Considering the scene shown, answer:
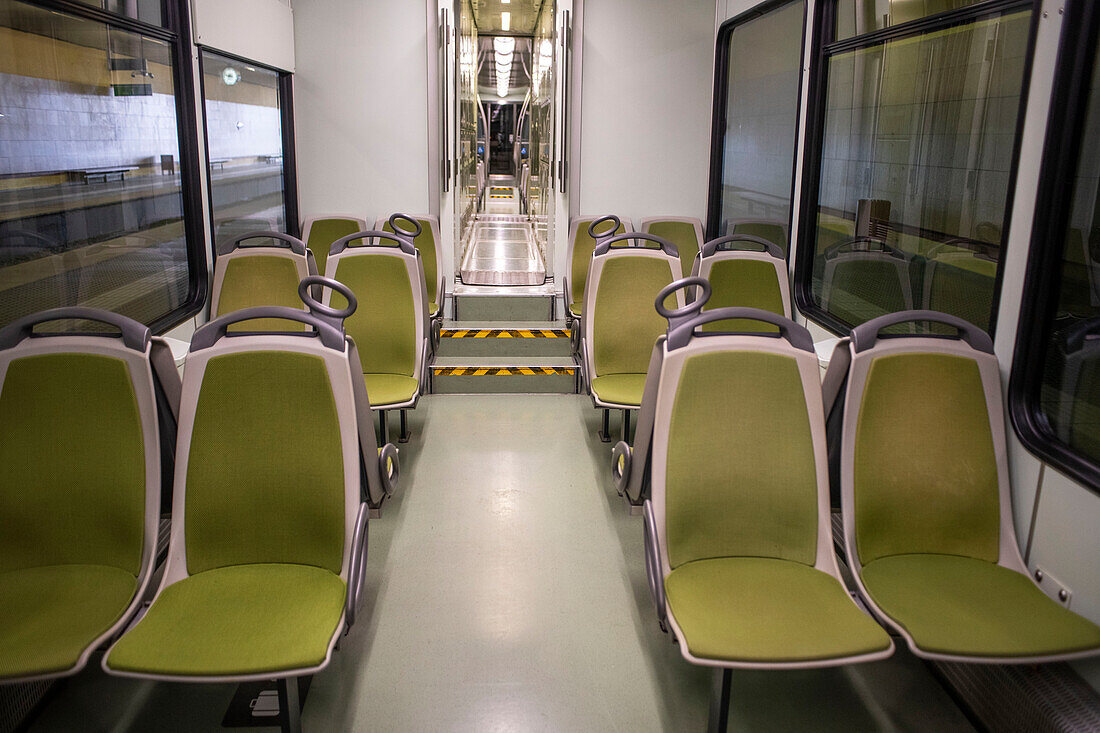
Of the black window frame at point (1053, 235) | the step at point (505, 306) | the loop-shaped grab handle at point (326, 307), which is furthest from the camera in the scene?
the step at point (505, 306)

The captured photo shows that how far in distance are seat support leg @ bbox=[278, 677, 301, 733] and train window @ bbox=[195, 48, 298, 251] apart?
124 inches

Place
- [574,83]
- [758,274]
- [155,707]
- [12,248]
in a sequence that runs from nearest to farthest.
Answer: [155,707] < [12,248] < [758,274] < [574,83]

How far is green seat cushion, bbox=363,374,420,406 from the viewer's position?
3922mm

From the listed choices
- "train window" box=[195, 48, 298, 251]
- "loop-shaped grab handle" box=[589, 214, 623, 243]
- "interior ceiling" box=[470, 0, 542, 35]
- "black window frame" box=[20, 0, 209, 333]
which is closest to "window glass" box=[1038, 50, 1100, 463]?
"loop-shaped grab handle" box=[589, 214, 623, 243]

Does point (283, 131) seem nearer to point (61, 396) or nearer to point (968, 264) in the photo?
point (61, 396)

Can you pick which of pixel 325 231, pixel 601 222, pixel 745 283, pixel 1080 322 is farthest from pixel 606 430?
pixel 325 231

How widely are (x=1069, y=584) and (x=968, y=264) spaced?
4.16 feet

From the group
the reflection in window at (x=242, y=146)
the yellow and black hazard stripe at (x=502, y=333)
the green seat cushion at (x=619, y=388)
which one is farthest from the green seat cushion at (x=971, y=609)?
the yellow and black hazard stripe at (x=502, y=333)

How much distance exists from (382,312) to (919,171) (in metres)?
2.60

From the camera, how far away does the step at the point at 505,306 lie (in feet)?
22.5

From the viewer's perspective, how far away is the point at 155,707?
2406 mm

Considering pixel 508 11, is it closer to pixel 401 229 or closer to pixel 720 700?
pixel 401 229

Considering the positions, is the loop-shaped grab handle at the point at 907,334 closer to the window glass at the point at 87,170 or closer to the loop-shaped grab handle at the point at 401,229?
the window glass at the point at 87,170

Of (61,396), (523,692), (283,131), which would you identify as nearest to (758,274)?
(523,692)
